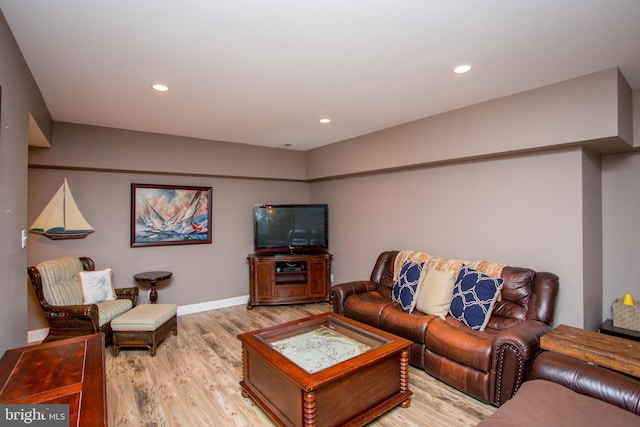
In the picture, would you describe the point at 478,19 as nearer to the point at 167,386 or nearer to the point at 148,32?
the point at 148,32

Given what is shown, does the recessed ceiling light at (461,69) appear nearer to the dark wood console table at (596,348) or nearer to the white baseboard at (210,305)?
the dark wood console table at (596,348)

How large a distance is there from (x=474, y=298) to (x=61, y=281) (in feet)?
13.9

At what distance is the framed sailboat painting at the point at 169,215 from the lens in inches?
174

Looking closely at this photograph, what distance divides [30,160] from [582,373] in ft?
17.6

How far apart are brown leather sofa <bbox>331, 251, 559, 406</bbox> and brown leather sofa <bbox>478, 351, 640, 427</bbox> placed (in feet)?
1.11

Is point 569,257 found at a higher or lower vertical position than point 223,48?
lower

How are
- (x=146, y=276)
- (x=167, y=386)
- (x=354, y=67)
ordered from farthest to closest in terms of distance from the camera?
(x=146, y=276) → (x=167, y=386) → (x=354, y=67)

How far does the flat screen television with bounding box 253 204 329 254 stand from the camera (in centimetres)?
517

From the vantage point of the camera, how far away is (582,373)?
179cm

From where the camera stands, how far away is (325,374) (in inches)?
77.9

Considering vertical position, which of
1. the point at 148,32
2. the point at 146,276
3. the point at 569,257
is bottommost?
the point at 146,276

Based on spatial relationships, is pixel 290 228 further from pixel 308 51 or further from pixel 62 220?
pixel 308 51

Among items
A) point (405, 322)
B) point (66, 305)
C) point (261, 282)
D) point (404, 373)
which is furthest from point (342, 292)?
point (66, 305)

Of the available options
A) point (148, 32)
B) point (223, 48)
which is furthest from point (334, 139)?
point (148, 32)
